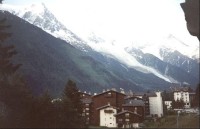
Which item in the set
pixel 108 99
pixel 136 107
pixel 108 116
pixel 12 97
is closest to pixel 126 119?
pixel 108 116

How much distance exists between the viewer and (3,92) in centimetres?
1981

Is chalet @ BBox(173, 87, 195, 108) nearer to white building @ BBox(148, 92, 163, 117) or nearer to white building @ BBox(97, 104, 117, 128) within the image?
white building @ BBox(148, 92, 163, 117)

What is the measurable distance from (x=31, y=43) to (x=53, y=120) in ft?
562

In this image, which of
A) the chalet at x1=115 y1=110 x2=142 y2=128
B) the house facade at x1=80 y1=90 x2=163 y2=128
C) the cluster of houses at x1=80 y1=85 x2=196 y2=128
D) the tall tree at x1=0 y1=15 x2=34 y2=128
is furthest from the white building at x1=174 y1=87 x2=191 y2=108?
the tall tree at x1=0 y1=15 x2=34 y2=128

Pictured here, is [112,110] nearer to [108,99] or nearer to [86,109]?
[108,99]

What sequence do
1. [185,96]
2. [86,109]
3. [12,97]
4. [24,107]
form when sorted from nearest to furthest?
[12,97], [24,107], [86,109], [185,96]

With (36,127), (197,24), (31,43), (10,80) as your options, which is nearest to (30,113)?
(36,127)

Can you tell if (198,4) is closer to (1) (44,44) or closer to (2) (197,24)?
(2) (197,24)


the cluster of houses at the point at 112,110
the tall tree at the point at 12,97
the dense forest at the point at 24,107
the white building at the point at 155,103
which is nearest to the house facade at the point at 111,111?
the cluster of houses at the point at 112,110

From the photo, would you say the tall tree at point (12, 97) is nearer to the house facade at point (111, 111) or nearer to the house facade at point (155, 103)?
the house facade at point (111, 111)

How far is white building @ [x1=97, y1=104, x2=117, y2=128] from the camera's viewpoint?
4200 centimetres

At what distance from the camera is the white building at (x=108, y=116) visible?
138ft

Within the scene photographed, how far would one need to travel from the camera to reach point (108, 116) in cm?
4391

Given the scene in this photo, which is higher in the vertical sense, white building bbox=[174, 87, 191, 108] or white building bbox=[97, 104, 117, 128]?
white building bbox=[174, 87, 191, 108]
